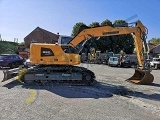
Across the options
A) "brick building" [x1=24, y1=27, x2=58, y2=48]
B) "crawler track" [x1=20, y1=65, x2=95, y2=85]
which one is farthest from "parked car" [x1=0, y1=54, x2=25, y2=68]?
"brick building" [x1=24, y1=27, x2=58, y2=48]

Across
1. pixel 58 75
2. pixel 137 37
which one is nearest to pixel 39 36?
pixel 137 37

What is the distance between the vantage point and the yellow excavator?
1470cm

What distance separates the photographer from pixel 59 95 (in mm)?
11289

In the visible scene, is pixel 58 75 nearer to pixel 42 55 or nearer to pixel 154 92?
pixel 42 55

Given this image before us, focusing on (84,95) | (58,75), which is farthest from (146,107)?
(58,75)

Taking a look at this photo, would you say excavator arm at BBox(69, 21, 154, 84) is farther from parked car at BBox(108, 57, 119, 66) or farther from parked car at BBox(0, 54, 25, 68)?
parked car at BBox(108, 57, 119, 66)

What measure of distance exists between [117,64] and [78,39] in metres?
23.6

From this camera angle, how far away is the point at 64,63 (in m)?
15.2

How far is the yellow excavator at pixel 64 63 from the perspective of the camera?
48.2ft

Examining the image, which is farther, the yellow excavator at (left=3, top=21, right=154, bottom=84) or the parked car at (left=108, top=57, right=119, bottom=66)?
the parked car at (left=108, top=57, right=119, bottom=66)

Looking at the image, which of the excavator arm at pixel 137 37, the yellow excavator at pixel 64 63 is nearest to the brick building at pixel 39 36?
the excavator arm at pixel 137 37

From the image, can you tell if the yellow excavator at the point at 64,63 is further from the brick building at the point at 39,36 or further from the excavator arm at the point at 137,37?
the brick building at the point at 39,36

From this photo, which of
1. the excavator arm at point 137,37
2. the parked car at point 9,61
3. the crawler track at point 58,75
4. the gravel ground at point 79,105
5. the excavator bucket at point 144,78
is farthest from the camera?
the parked car at point 9,61

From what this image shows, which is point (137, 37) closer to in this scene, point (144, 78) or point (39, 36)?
point (144, 78)
